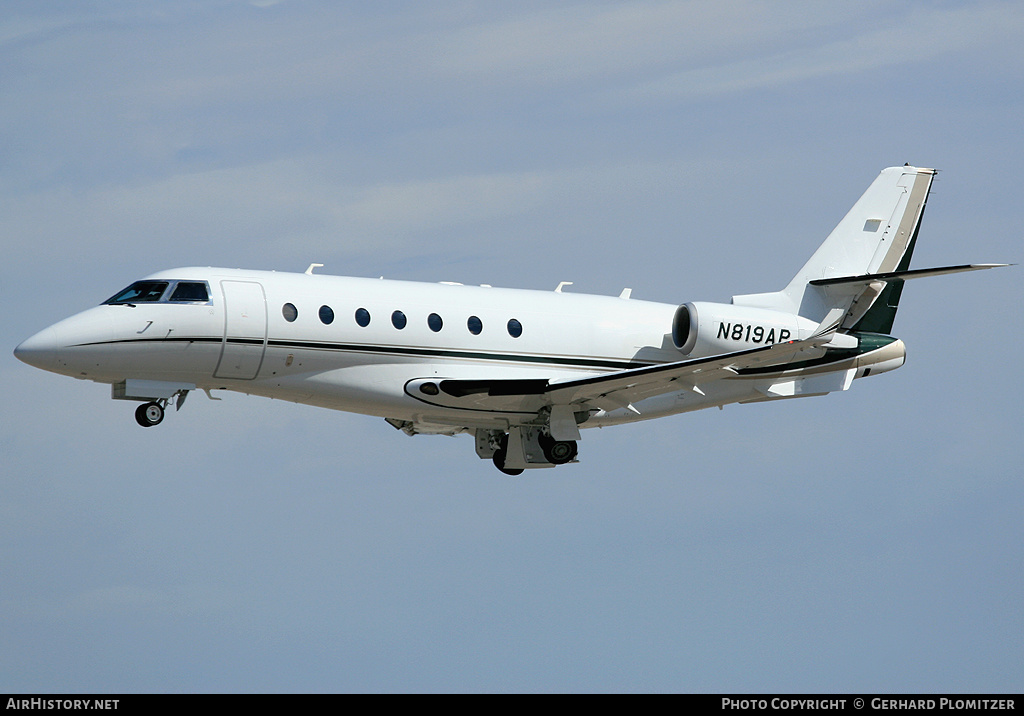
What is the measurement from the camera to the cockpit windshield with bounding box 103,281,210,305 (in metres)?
28.0

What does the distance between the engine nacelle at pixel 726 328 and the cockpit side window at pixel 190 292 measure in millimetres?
9747

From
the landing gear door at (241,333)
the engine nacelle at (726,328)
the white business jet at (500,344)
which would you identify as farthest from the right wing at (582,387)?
the landing gear door at (241,333)

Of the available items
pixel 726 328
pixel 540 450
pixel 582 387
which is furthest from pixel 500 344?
pixel 726 328

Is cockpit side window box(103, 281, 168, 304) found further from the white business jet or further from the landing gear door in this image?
the landing gear door

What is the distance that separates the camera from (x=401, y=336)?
96.1 ft

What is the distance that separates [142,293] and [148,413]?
85.7 inches

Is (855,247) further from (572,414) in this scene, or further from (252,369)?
(252,369)

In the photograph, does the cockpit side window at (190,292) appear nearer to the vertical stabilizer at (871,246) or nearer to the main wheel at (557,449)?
the main wheel at (557,449)

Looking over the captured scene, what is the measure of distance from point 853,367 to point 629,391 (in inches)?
230

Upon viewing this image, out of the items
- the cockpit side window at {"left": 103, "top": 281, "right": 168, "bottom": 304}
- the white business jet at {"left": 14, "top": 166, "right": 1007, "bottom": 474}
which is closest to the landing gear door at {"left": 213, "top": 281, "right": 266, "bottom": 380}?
the white business jet at {"left": 14, "top": 166, "right": 1007, "bottom": 474}

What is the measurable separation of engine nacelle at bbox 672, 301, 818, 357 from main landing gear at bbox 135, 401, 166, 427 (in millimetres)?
10564
